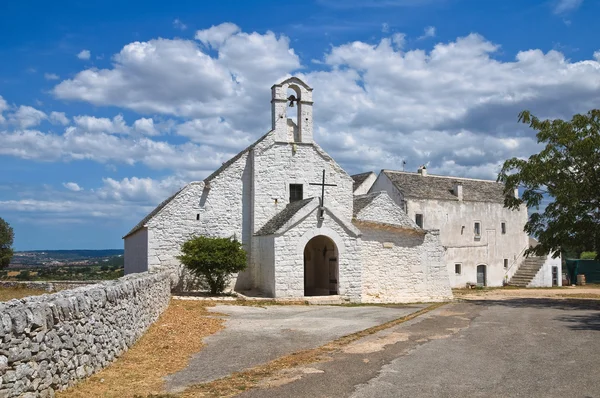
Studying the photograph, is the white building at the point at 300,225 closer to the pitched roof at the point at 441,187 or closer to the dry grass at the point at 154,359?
the dry grass at the point at 154,359

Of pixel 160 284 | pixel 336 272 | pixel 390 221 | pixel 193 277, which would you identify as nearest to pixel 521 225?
pixel 390 221

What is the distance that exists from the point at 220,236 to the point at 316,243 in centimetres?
494

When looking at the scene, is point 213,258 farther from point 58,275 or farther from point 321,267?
point 58,275

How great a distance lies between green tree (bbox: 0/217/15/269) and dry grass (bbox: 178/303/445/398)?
41.8 metres

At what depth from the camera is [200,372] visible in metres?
9.85

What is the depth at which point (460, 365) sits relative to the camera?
396 inches

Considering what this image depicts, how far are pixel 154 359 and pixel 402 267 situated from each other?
59.3 ft

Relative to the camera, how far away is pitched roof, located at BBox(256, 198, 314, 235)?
79.3 feet

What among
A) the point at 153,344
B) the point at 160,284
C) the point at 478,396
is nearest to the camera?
the point at 478,396

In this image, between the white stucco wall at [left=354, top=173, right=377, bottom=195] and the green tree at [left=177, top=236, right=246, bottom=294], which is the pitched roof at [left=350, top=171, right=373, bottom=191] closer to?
the white stucco wall at [left=354, top=173, right=377, bottom=195]

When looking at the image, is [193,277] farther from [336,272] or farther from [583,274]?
[583,274]

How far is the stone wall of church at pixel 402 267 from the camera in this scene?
1051 inches

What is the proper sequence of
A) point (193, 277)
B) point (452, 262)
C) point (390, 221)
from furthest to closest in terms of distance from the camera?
point (452, 262)
point (390, 221)
point (193, 277)

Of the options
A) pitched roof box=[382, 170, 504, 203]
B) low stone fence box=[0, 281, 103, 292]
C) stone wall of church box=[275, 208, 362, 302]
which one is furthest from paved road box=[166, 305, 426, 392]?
pitched roof box=[382, 170, 504, 203]
